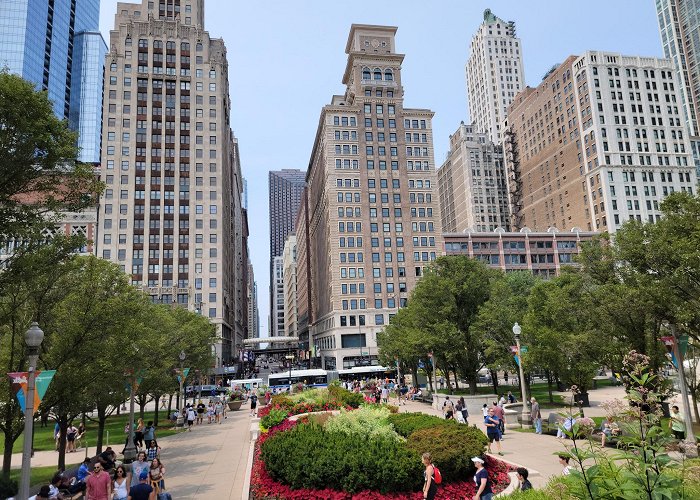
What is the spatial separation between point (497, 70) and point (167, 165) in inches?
5198

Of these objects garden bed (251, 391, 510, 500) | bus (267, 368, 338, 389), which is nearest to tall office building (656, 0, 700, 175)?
bus (267, 368, 338, 389)

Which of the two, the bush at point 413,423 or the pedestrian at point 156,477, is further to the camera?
the bush at point 413,423

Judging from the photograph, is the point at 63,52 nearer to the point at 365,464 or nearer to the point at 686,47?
the point at 365,464

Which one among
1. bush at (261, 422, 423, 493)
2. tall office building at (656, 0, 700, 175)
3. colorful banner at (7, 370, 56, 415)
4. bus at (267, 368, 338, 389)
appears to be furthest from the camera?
tall office building at (656, 0, 700, 175)

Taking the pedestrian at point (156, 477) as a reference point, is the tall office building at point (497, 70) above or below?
above

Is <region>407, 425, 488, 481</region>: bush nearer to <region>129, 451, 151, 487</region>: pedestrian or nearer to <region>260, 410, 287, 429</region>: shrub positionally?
<region>129, 451, 151, 487</region>: pedestrian

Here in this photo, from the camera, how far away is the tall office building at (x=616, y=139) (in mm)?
111875

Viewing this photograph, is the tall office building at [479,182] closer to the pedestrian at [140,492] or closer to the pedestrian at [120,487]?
the pedestrian at [120,487]

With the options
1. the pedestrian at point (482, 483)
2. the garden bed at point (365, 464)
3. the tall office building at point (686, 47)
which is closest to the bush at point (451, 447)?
the garden bed at point (365, 464)

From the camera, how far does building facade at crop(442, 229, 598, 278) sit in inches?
4417

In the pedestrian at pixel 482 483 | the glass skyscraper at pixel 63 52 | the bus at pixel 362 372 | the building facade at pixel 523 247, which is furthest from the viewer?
the glass skyscraper at pixel 63 52

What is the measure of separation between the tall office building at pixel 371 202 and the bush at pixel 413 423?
69607 millimetres

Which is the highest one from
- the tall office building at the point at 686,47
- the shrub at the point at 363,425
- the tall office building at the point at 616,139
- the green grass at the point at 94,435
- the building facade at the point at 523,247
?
the tall office building at the point at 686,47

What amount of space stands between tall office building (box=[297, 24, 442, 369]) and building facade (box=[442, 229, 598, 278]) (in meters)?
16.5
